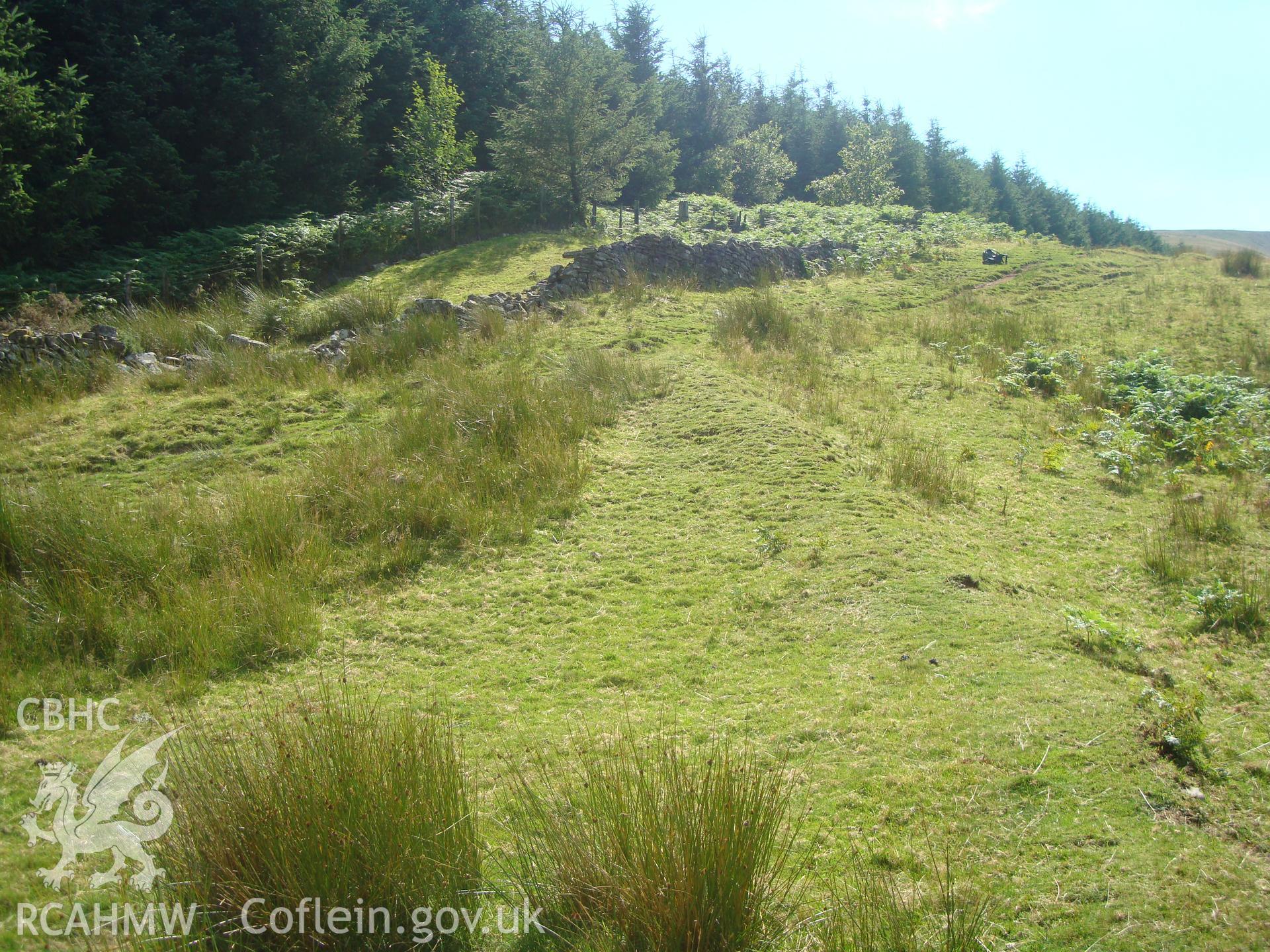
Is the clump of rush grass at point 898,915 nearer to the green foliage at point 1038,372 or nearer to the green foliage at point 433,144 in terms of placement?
the green foliage at point 1038,372

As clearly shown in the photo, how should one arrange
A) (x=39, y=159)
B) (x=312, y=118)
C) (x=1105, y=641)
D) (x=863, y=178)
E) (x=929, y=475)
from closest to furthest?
(x=1105, y=641)
(x=929, y=475)
(x=39, y=159)
(x=312, y=118)
(x=863, y=178)

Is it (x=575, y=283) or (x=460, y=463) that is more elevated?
(x=575, y=283)

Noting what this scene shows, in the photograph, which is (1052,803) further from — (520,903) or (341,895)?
(341,895)

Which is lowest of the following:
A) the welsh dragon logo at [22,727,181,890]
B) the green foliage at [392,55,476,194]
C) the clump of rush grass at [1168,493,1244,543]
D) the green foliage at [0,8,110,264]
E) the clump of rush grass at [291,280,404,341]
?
the welsh dragon logo at [22,727,181,890]

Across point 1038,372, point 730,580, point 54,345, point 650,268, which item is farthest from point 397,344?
point 1038,372

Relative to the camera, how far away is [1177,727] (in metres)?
3.63

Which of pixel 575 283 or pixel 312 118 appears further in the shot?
pixel 312 118

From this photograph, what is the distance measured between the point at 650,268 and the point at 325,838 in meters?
15.6

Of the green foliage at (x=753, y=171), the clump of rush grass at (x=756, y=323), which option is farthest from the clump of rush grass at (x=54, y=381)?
the green foliage at (x=753, y=171)

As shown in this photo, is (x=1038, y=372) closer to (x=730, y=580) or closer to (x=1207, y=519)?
(x=1207, y=519)

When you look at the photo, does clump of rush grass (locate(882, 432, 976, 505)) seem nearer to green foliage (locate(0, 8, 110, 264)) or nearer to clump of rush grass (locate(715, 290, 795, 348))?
clump of rush grass (locate(715, 290, 795, 348))

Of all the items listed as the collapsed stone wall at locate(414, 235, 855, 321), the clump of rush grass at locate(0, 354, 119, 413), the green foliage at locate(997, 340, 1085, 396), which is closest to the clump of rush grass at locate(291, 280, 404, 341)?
the collapsed stone wall at locate(414, 235, 855, 321)

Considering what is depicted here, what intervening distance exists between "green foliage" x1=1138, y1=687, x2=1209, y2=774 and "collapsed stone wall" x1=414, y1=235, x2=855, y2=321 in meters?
10.0

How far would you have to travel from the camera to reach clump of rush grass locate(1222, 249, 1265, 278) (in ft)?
62.4
